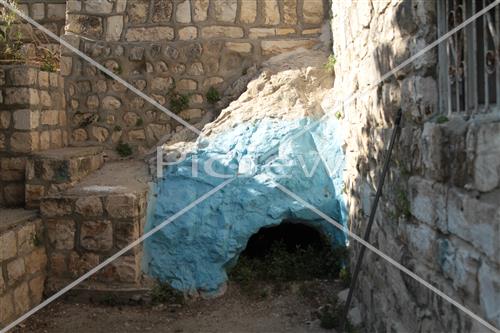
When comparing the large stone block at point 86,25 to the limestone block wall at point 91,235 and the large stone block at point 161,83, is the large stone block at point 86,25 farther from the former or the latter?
the limestone block wall at point 91,235

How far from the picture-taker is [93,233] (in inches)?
211

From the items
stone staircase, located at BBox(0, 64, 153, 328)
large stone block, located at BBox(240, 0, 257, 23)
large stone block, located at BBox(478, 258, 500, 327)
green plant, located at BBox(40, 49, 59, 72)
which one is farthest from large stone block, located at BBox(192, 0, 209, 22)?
large stone block, located at BBox(478, 258, 500, 327)

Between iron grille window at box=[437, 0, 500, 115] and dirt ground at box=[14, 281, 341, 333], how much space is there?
2.53 m

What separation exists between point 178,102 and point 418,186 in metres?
4.33

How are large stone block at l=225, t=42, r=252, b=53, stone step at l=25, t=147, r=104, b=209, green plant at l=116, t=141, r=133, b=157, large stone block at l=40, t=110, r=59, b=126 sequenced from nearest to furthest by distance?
stone step at l=25, t=147, r=104, b=209 → large stone block at l=40, t=110, r=59, b=126 → green plant at l=116, t=141, r=133, b=157 → large stone block at l=225, t=42, r=252, b=53

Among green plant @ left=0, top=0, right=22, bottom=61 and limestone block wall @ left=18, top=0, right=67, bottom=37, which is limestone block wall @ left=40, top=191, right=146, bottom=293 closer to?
green plant @ left=0, top=0, right=22, bottom=61

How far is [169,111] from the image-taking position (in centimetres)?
691

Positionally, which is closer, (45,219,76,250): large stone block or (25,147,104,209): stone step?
(45,219,76,250): large stone block

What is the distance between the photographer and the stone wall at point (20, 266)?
4672 mm

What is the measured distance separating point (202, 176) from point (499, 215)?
3.85 meters

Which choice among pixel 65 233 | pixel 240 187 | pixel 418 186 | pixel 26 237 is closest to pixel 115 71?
pixel 65 233

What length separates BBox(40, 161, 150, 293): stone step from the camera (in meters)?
5.30

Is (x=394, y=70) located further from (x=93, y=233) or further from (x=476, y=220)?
(x=93, y=233)

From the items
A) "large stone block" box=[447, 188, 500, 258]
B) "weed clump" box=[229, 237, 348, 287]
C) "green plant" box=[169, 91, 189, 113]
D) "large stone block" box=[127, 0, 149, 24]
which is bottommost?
"weed clump" box=[229, 237, 348, 287]
